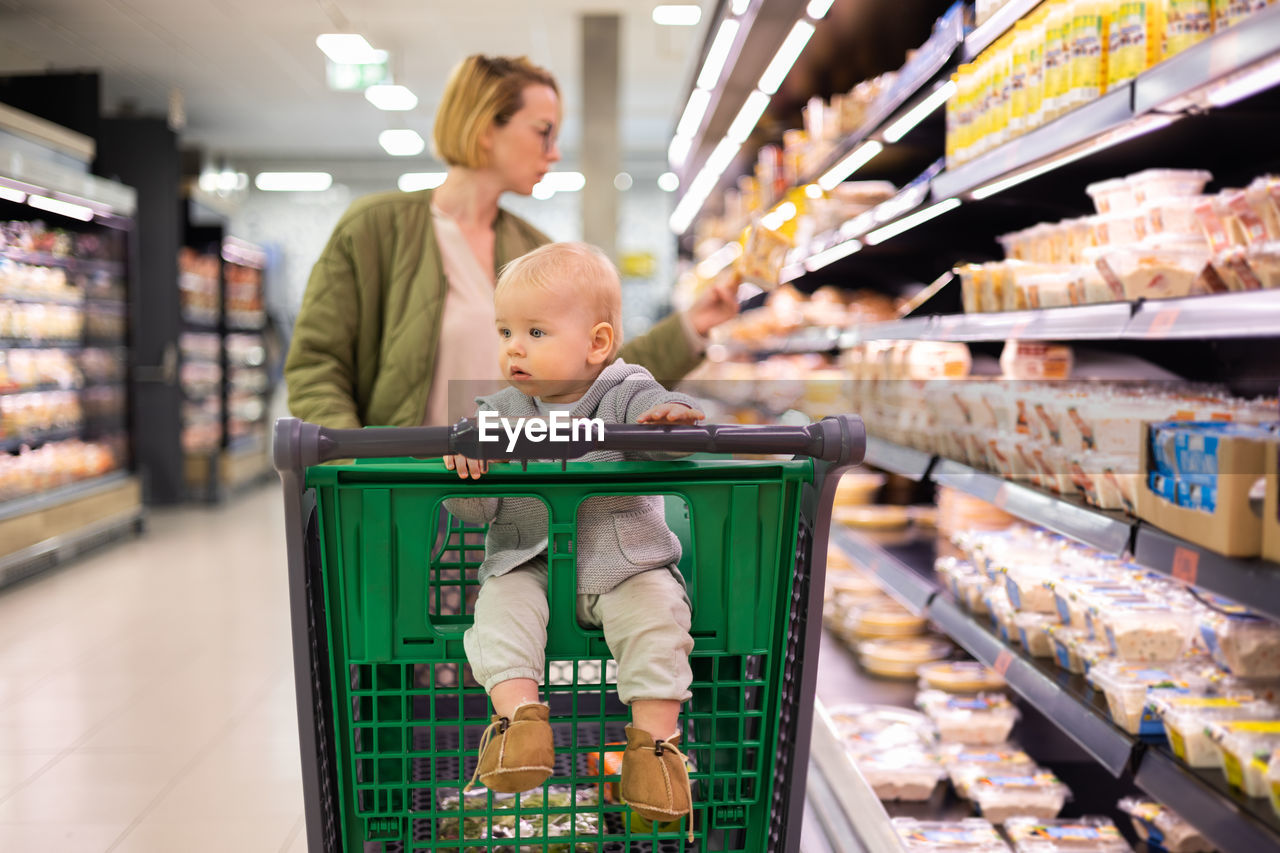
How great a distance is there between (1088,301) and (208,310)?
27.5 ft

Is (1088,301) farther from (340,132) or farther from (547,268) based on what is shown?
(340,132)

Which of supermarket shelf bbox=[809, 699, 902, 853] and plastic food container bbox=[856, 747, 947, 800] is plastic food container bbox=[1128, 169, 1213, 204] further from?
plastic food container bbox=[856, 747, 947, 800]

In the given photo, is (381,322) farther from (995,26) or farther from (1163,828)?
(1163,828)

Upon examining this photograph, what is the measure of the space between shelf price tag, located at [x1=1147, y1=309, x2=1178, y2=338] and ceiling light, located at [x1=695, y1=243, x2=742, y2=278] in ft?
15.2

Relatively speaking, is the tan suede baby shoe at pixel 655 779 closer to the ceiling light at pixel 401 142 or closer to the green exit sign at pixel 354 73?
the green exit sign at pixel 354 73

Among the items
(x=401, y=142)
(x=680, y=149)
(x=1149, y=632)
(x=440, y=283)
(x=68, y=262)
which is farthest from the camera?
(x=401, y=142)

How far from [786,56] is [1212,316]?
3083mm

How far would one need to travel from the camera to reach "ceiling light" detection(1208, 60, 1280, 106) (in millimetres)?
1437

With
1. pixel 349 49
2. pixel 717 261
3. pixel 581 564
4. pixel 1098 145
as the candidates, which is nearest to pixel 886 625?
pixel 1098 145

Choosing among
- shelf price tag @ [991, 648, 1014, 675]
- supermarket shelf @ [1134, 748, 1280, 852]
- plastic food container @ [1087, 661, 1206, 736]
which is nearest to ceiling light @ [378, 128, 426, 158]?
shelf price tag @ [991, 648, 1014, 675]

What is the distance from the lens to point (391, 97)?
1007 centimetres

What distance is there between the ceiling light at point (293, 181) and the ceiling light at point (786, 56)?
10039mm

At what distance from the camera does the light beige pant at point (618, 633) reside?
119cm

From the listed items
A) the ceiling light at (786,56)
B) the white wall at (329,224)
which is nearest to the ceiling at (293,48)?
the white wall at (329,224)
